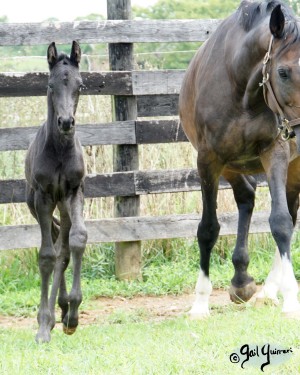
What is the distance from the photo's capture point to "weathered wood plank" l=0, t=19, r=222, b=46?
7.62m

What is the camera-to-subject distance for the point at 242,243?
6672mm

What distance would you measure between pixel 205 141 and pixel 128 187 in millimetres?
1976

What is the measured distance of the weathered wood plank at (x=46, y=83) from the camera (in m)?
7.60

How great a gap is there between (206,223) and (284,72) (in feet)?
5.58

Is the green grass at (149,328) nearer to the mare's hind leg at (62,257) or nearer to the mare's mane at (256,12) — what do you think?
the mare's hind leg at (62,257)

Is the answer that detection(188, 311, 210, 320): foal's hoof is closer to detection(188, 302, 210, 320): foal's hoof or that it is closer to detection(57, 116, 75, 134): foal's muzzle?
detection(188, 302, 210, 320): foal's hoof

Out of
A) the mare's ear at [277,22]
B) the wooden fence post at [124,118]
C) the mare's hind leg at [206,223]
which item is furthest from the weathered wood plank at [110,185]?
the mare's ear at [277,22]

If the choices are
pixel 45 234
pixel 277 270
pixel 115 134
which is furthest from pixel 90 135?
pixel 277 270

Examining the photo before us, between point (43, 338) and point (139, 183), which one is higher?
point (139, 183)

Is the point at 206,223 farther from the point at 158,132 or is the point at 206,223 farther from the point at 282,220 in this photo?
the point at 158,132

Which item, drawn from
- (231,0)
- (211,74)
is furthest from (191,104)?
(231,0)

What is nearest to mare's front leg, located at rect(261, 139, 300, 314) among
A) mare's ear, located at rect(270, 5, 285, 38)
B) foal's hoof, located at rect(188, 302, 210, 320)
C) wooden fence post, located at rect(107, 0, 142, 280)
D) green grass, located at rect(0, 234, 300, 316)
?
mare's ear, located at rect(270, 5, 285, 38)

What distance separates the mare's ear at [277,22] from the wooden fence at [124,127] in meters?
2.80

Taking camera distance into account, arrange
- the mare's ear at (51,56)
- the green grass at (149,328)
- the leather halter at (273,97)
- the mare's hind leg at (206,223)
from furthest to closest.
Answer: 1. the mare's hind leg at (206,223)
2. the mare's ear at (51,56)
3. the leather halter at (273,97)
4. the green grass at (149,328)
